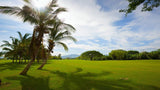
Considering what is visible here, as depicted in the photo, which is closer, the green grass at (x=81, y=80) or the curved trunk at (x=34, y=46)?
the green grass at (x=81, y=80)

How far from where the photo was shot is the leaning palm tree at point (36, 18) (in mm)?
6551

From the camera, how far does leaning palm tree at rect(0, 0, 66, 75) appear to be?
6551mm

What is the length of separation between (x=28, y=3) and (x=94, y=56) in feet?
181

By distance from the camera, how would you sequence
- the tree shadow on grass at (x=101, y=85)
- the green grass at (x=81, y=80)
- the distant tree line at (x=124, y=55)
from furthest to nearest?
the distant tree line at (x=124, y=55), the green grass at (x=81, y=80), the tree shadow on grass at (x=101, y=85)

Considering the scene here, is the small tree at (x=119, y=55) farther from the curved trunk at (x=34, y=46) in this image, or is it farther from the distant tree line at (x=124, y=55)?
the curved trunk at (x=34, y=46)

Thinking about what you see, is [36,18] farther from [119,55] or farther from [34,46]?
[119,55]

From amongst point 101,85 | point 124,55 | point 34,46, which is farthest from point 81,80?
point 124,55

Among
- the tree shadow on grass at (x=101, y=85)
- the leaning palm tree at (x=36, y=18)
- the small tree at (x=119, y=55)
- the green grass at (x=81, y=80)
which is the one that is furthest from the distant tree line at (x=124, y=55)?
the leaning palm tree at (x=36, y=18)

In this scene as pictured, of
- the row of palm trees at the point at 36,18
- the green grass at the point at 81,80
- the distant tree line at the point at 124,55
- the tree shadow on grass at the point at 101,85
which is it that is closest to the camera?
the tree shadow on grass at the point at 101,85

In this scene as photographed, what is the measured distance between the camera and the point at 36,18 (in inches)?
283

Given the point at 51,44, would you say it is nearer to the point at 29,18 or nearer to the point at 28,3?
the point at 29,18

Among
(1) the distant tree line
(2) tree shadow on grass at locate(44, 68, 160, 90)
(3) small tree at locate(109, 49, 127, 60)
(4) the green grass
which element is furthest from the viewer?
(3) small tree at locate(109, 49, 127, 60)

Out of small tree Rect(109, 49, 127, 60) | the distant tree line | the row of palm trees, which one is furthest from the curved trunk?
small tree Rect(109, 49, 127, 60)

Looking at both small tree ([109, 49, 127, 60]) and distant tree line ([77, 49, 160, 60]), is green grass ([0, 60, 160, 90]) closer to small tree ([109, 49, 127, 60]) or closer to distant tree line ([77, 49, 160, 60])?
distant tree line ([77, 49, 160, 60])
